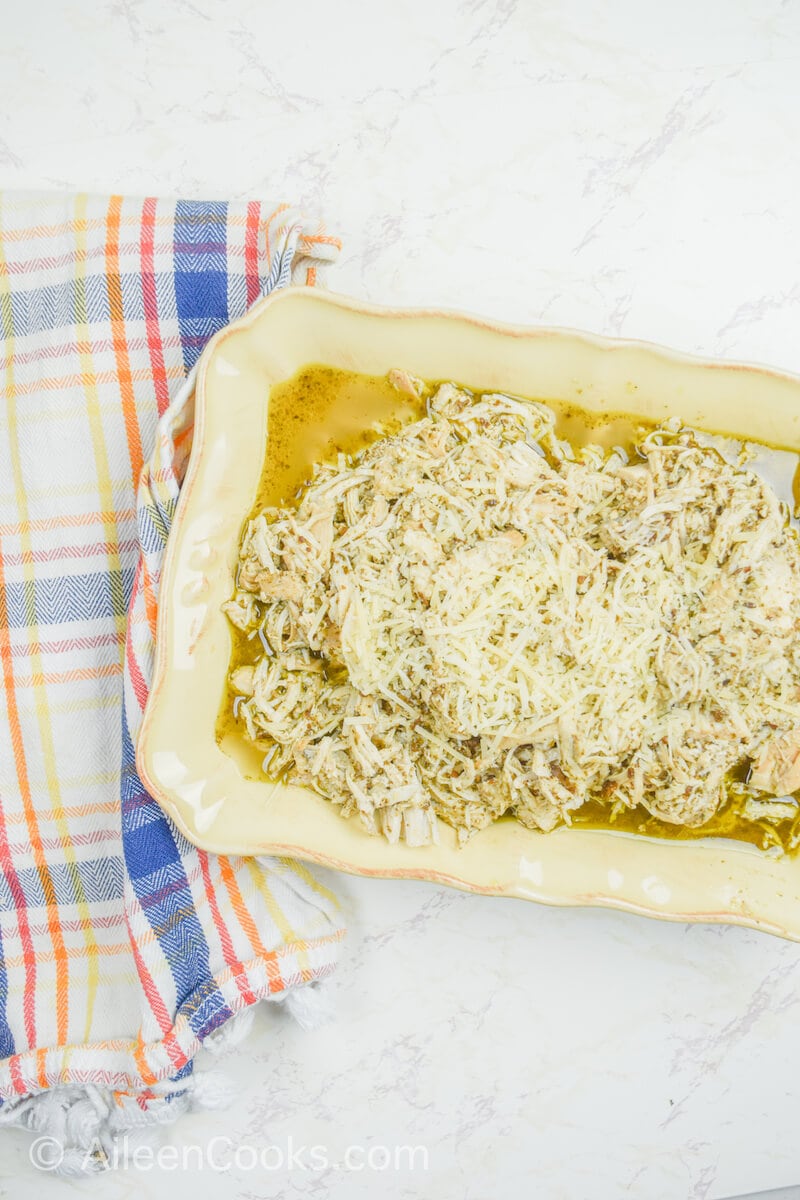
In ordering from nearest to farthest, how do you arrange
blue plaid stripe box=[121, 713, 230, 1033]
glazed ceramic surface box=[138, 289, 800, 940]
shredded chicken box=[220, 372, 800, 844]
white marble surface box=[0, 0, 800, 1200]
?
shredded chicken box=[220, 372, 800, 844] < glazed ceramic surface box=[138, 289, 800, 940] < blue plaid stripe box=[121, 713, 230, 1033] < white marble surface box=[0, 0, 800, 1200]

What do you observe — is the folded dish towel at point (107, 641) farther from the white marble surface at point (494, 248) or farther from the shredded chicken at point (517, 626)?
the shredded chicken at point (517, 626)

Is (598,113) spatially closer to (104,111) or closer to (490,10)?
(490,10)

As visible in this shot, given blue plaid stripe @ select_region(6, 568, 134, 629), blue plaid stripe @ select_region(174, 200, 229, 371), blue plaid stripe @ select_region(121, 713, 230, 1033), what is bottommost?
blue plaid stripe @ select_region(121, 713, 230, 1033)

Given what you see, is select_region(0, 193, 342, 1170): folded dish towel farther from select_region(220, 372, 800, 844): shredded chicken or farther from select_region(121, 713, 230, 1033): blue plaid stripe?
select_region(220, 372, 800, 844): shredded chicken

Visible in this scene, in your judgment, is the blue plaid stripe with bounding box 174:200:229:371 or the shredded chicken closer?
the shredded chicken

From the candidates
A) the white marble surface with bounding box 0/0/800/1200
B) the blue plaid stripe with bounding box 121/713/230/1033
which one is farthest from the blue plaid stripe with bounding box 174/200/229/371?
the blue plaid stripe with bounding box 121/713/230/1033

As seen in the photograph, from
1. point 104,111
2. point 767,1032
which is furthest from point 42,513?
point 767,1032
